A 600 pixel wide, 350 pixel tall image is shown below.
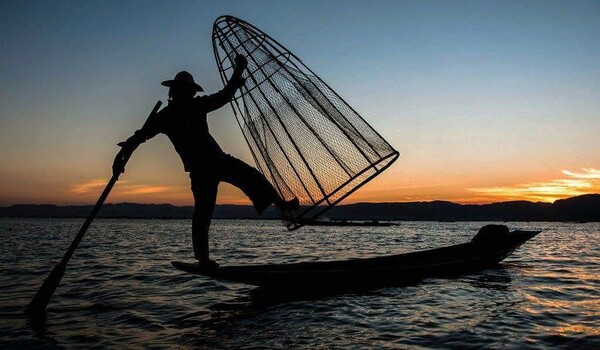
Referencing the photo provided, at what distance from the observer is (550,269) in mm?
14867

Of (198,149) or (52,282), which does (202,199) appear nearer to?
(198,149)

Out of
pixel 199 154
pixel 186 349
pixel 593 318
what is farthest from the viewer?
pixel 593 318

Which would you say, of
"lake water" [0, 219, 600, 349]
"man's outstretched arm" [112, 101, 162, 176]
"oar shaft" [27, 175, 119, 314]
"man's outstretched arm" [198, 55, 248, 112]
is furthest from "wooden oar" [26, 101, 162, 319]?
"man's outstretched arm" [198, 55, 248, 112]

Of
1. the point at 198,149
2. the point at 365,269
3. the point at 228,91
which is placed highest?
the point at 228,91

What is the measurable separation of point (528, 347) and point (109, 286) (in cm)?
928

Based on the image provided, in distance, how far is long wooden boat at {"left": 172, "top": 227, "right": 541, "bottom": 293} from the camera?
26.7 feet

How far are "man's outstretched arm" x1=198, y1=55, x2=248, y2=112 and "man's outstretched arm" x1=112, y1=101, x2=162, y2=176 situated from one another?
87 cm

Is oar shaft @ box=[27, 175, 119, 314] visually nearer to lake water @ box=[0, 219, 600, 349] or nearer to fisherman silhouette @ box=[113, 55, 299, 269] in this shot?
lake water @ box=[0, 219, 600, 349]

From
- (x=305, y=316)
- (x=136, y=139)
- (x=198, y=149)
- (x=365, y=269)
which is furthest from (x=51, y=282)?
(x=365, y=269)

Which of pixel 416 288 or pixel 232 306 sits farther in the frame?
pixel 416 288

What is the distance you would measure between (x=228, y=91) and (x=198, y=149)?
104cm

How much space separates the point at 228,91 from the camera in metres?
6.11

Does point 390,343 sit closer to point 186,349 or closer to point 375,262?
point 186,349

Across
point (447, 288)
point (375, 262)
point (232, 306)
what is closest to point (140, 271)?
point (232, 306)
